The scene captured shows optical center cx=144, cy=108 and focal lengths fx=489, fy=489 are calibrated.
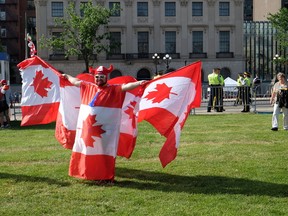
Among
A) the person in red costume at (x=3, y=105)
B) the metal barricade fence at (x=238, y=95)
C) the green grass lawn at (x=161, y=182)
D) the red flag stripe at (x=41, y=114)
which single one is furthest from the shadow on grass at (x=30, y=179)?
the metal barricade fence at (x=238, y=95)

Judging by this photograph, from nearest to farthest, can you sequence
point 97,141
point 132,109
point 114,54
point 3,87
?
1. point 97,141
2. point 132,109
3. point 3,87
4. point 114,54

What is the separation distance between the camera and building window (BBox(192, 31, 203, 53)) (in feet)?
196

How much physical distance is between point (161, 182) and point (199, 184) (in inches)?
24.4

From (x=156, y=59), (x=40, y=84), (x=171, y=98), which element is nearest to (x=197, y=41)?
(x=156, y=59)

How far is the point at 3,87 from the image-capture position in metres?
16.6

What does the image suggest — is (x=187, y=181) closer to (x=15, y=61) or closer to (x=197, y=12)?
(x=197, y=12)

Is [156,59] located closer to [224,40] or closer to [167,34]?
[167,34]

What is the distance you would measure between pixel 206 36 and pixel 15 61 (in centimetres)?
3030

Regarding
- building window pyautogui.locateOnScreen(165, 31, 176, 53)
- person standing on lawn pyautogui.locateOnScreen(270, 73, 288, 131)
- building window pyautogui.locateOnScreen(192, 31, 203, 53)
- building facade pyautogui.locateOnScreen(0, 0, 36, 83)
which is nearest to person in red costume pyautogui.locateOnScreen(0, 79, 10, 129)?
person standing on lawn pyautogui.locateOnScreen(270, 73, 288, 131)

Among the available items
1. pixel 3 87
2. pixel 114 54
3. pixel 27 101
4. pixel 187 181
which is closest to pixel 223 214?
pixel 187 181

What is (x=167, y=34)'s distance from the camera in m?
59.7

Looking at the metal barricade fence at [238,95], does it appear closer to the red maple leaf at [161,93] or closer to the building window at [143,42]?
the red maple leaf at [161,93]

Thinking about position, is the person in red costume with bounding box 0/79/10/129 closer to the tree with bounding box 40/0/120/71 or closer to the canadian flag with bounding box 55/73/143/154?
the canadian flag with bounding box 55/73/143/154

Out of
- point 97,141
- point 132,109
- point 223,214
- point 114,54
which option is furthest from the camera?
point 114,54
